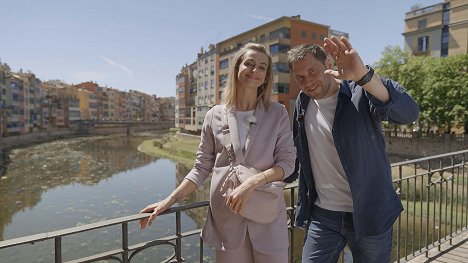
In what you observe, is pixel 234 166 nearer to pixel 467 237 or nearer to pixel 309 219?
pixel 309 219

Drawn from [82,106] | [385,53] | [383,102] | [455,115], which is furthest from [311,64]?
[82,106]

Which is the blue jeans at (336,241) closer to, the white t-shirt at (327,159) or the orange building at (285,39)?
the white t-shirt at (327,159)

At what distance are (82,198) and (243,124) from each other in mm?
28797

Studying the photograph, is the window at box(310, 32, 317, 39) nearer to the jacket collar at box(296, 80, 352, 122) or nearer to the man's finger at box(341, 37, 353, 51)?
the jacket collar at box(296, 80, 352, 122)

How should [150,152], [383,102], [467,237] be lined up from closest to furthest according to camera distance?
[383,102] < [467,237] < [150,152]

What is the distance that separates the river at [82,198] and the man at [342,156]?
13813 mm

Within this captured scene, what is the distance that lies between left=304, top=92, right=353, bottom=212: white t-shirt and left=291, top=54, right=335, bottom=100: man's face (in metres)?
0.11

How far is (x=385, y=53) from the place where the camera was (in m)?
34.5

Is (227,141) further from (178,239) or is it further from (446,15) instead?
(446,15)

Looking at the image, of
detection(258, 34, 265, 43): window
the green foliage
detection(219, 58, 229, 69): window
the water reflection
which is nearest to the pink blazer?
the water reflection

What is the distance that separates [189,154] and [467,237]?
4405 centimetres

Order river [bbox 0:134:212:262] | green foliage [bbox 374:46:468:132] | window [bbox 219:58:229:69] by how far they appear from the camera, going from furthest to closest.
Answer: window [bbox 219:58:229:69]
green foliage [bbox 374:46:468:132]
river [bbox 0:134:212:262]

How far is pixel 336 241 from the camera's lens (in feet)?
9.49

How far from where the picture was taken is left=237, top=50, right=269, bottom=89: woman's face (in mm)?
2557
